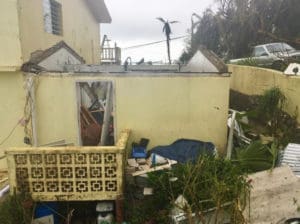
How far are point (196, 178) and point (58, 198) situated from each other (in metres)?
2.60

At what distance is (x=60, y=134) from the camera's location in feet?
26.2

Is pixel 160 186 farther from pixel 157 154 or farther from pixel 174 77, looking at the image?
pixel 174 77

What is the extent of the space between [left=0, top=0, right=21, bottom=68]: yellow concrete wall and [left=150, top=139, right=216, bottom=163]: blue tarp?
159 inches

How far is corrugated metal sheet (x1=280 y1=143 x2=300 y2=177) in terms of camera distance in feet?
20.4

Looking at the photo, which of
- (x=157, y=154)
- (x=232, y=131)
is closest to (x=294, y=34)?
(x=232, y=131)

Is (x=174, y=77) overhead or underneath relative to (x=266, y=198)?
overhead

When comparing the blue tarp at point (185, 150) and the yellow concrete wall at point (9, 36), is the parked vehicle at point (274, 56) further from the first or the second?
the yellow concrete wall at point (9, 36)

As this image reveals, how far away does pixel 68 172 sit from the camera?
5879mm

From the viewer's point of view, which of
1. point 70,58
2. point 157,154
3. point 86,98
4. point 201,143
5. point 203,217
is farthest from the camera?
point 70,58

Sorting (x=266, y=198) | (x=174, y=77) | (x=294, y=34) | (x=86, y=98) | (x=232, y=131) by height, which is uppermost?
(x=294, y=34)

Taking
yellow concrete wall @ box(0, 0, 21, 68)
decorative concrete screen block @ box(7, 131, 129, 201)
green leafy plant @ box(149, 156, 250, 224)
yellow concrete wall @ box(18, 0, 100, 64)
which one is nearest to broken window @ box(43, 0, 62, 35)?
yellow concrete wall @ box(18, 0, 100, 64)

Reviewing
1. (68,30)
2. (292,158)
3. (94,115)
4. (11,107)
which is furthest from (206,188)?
(68,30)

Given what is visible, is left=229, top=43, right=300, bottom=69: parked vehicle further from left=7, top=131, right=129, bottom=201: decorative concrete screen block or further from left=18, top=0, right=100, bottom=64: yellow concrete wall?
left=7, top=131, right=129, bottom=201: decorative concrete screen block

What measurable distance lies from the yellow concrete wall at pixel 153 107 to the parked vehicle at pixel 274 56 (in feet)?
20.4
